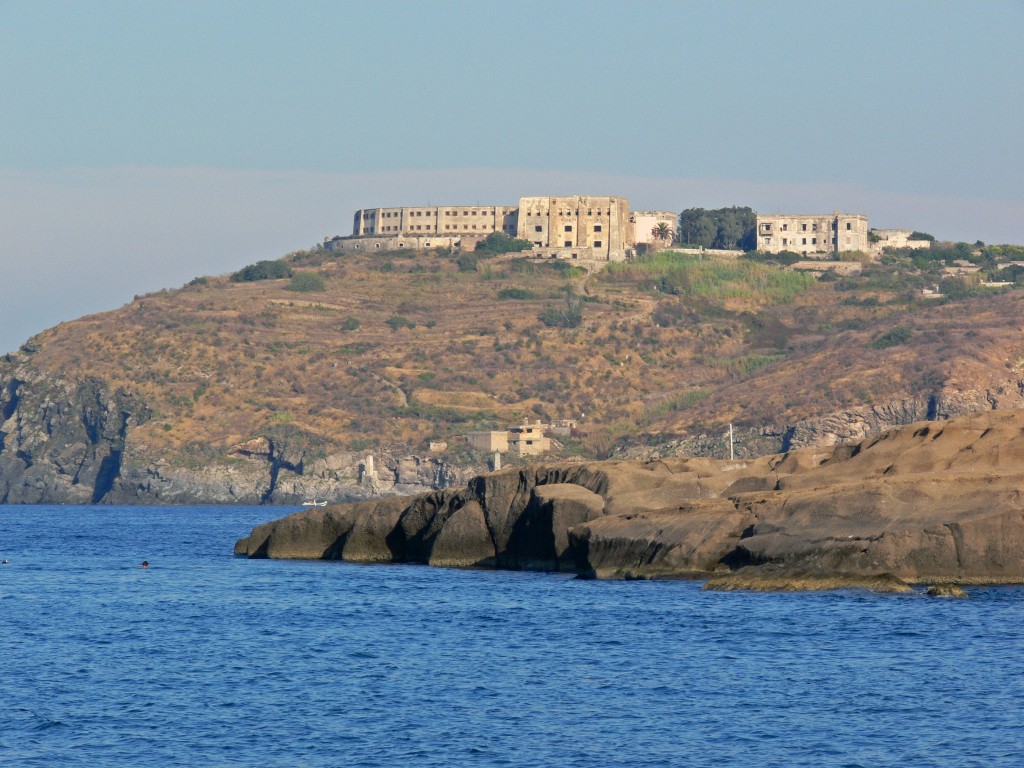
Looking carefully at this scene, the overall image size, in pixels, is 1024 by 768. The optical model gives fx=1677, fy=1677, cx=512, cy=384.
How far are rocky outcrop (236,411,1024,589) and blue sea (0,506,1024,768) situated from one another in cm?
168

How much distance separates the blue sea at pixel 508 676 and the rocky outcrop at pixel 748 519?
1.68 meters

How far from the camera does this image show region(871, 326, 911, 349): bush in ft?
619

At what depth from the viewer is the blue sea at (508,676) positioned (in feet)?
108

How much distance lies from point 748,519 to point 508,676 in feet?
63.8

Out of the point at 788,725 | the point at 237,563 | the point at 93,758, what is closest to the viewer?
the point at 93,758

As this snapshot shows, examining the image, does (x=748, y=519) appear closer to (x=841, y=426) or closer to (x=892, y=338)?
(x=841, y=426)

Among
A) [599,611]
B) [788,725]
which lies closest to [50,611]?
[599,611]

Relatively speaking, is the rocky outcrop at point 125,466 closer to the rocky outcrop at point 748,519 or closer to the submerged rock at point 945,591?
the rocky outcrop at point 748,519

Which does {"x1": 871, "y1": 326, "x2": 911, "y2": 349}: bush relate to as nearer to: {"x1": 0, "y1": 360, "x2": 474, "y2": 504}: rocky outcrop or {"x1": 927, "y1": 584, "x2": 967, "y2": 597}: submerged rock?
{"x1": 0, "y1": 360, "x2": 474, "y2": 504}: rocky outcrop

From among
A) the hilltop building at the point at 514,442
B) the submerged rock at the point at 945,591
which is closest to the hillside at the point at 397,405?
the hilltop building at the point at 514,442

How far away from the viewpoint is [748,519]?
59.0 metres

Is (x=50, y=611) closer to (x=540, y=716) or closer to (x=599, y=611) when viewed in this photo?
(x=599, y=611)

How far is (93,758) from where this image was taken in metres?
32.5

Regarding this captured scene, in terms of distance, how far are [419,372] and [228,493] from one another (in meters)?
28.1
